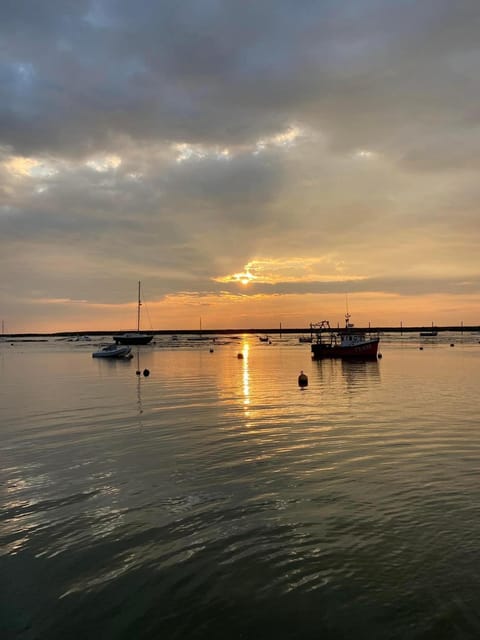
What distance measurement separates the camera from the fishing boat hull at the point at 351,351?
75.5 metres

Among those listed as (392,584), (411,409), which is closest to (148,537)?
(392,584)

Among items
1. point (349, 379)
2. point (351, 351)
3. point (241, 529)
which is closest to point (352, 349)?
point (351, 351)

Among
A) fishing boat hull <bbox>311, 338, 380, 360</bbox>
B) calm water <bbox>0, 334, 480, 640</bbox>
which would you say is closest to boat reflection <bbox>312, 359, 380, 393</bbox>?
calm water <bbox>0, 334, 480, 640</bbox>

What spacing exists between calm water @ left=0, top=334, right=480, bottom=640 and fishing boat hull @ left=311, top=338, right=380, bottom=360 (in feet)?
169

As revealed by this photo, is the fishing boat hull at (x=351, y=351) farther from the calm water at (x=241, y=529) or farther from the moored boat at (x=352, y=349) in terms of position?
the calm water at (x=241, y=529)

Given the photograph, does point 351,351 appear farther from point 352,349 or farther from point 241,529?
point 241,529

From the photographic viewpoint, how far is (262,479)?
14852mm

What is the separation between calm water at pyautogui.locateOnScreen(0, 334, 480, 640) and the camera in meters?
7.79

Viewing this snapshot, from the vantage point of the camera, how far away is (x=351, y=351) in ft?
251

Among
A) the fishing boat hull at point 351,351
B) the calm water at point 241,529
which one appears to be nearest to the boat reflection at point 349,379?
the calm water at point 241,529

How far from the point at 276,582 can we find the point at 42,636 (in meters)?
3.86

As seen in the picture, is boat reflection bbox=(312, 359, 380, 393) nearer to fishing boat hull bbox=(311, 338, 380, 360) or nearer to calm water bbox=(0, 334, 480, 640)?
calm water bbox=(0, 334, 480, 640)

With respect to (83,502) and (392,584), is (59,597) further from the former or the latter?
(392,584)

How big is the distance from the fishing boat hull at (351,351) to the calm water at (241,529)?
51.5 m
